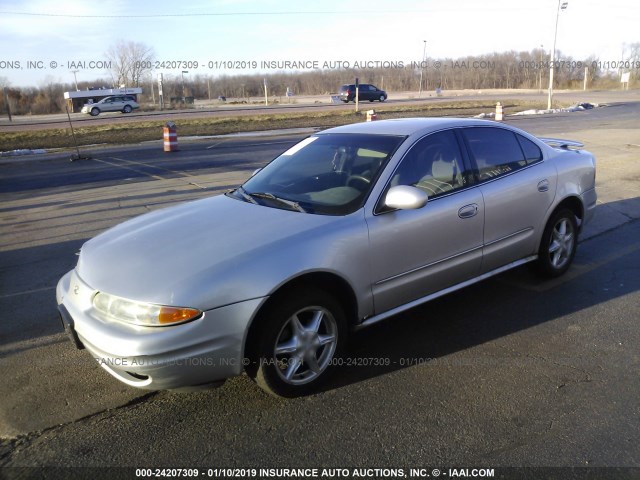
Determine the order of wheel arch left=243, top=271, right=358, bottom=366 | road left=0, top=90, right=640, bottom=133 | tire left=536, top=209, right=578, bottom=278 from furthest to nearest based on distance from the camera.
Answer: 1. road left=0, top=90, right=640, bottom=133
2. tire left=536, top=209, right=578, bottom=278
3. wheel arch left=243, top=271, right=358, bottom=366

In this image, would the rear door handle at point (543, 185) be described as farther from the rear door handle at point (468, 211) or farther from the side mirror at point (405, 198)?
the side mirror at point (405, 198)

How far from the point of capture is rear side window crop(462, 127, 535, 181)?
4.52m

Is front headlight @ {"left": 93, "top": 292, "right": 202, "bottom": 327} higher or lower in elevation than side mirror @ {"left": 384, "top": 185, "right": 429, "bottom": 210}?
lower

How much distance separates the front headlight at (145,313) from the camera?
290 centimetres

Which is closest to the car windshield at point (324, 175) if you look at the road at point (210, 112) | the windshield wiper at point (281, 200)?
the windshield wiper at point (281, 200)

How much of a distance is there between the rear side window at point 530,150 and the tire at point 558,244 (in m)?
0.56

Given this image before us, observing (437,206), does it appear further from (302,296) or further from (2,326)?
(2,326)

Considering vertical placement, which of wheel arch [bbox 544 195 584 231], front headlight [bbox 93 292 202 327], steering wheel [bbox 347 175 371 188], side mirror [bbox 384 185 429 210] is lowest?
front headlight [bbox 93 292 202 327]

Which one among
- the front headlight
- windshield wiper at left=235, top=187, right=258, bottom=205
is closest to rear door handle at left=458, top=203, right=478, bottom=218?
windshield wiper at left=235, top=187, right=258, bottom=205

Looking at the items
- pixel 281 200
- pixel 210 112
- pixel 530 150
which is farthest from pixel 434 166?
pixel 210 112

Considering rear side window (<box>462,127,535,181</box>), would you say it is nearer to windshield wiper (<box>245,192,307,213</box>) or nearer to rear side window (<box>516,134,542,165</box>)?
rear side window (<box>516,134,542,165</box>)

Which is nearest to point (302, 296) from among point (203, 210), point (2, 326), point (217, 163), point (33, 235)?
point (203, 210)

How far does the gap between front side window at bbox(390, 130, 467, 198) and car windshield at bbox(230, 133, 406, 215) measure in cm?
15

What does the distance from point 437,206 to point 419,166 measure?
34 centimetres
